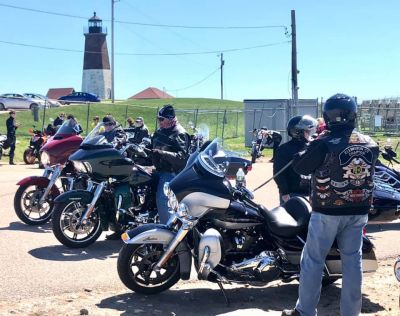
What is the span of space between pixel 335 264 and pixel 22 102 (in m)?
41.0

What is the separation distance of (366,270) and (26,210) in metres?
5.20

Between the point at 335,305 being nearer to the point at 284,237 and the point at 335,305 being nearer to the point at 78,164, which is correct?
the point at 284,237

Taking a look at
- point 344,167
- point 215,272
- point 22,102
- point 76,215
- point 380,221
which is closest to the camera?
point 344,167

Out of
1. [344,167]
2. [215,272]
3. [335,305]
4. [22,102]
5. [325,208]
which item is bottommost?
[335,305]

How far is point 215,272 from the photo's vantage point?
516 centimetres

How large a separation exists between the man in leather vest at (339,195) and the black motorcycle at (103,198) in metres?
3.02

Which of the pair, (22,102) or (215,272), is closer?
(215,272)

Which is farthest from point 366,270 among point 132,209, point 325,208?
point 132,209

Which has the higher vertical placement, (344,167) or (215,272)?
(344,167)

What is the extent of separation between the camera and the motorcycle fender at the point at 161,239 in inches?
208

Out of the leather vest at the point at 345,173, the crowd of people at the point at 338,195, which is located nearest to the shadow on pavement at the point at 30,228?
the crowd of people at the point at 338,195

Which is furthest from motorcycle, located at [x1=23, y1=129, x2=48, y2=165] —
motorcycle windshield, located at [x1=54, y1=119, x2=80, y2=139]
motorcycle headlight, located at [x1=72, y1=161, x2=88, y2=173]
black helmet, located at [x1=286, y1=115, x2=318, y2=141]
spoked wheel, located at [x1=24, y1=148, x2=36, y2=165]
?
black helmet, located at [x1=286, y1=115, x2=318, y2=141]

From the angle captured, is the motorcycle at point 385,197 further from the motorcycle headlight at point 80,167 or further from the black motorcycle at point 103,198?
the motorcycle headlight at point 80,167

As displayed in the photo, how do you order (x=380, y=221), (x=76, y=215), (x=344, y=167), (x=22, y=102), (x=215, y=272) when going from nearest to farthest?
1. (x=344, y=167)
2. (x=215, y=272)
3. (x=76, y=215)
4. (x=380, y=221)
5. (x=22, y=102)
